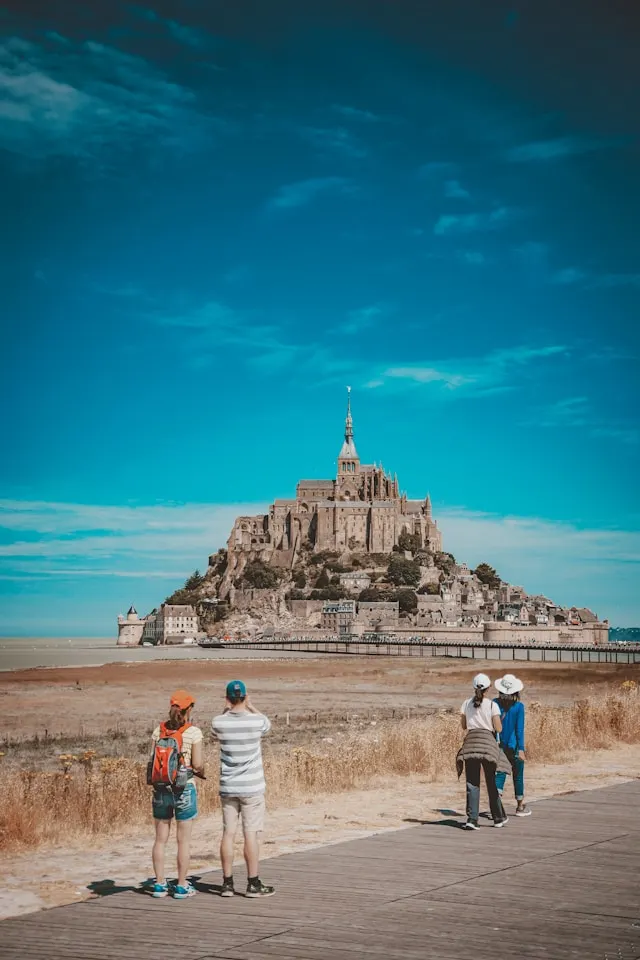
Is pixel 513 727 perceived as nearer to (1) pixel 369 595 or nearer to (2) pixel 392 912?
(2) pixel 392 912

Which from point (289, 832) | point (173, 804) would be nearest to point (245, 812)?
point (173, 804)

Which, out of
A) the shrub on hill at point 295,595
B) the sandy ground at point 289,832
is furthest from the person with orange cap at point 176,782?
the shrub on hill at point 295,595

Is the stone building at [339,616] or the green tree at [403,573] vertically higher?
the green tree at [403,573]

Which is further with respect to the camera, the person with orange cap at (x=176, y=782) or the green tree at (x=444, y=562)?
the green tree at (x=444, y=562)

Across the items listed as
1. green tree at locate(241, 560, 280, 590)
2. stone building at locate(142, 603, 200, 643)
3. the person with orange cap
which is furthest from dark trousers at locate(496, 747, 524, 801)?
green tree at locate(241, 560, 280, 590)

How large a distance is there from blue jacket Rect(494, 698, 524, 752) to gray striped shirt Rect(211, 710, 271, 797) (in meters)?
3.93

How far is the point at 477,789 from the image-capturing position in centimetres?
938

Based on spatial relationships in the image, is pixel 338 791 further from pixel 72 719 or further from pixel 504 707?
pixel 72 719

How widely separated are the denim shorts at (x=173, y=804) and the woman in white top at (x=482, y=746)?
3240 mm

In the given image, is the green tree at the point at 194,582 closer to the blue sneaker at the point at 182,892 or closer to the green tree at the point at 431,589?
the green tree at the point at 431,589

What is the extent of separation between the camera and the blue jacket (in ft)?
33.8

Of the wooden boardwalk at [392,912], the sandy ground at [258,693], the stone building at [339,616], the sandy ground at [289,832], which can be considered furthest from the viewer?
the stone building at [339,616]

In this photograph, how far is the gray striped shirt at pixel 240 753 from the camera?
710 cm

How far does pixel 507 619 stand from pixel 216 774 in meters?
120
